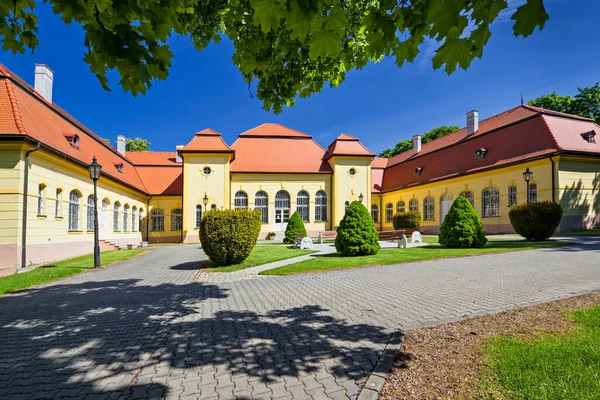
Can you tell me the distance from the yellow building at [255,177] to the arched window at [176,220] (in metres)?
0.14

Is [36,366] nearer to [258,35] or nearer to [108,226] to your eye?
[258,35]

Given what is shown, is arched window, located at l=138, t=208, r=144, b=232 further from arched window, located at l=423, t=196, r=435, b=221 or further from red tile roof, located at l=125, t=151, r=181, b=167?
arched window, located at l=423, t=196, r=435, b=221

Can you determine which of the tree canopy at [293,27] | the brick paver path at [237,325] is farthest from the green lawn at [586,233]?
the tree canopy at [293,27]

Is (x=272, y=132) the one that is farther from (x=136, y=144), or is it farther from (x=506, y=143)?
(x=136, y=144)

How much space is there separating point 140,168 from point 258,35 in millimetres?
31306

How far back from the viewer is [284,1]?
235cm

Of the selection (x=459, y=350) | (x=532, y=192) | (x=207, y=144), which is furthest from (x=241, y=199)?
(x=459, y=350)

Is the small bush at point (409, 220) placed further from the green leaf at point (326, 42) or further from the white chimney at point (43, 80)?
the white chimney at point (43, 80)

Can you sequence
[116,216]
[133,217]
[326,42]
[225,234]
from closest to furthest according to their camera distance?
[326,42], [225,234], [116,216], [133,217]

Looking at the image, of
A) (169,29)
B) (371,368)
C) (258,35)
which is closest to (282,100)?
(258,35)

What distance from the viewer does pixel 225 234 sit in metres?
10.8

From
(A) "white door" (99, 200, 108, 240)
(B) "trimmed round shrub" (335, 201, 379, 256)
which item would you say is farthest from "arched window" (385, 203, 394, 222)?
(A) "white door" (99, 200, 108, 240)

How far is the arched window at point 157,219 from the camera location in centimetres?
3005

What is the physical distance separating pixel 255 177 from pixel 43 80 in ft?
55.9
